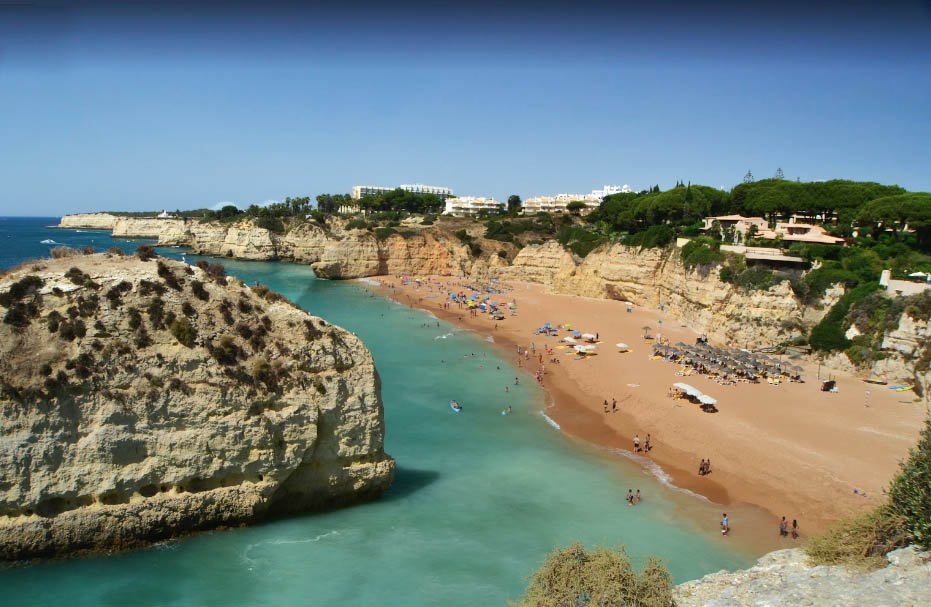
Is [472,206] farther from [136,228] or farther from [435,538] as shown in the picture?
[435,538]

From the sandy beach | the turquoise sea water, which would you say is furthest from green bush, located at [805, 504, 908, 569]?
the sandy beach

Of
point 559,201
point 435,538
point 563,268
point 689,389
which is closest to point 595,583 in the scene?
point 435,538

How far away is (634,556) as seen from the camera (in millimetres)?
16375

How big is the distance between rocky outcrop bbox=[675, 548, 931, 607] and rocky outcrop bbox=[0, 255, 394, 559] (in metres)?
9.92

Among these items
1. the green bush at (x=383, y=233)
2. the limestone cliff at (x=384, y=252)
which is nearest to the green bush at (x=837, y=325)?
the limestone cliff at (x=384, y=252)

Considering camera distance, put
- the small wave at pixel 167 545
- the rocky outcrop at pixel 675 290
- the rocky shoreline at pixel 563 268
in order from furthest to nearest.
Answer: the rocky outcrop at pixel 675 290 < the rocky shoreline at pixel 563 268 < the small wave at pixel 167 545

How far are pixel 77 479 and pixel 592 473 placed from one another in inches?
680

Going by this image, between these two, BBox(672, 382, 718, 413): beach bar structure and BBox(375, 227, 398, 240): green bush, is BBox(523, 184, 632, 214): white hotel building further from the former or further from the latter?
BBox(672, 382, 718, 413): beach bar structure

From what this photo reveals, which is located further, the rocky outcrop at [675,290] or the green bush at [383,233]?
the green bush at [383,233]

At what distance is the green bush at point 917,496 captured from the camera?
12.1 m

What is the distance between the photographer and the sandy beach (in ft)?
70.1

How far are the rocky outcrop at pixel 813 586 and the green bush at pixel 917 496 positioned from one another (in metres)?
0.47

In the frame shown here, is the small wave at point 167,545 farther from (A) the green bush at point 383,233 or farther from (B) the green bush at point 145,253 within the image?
(A) the green bush at point 383,233

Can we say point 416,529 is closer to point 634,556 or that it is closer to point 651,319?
point 634,556
